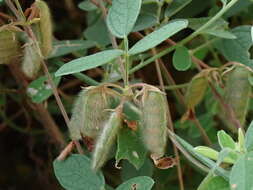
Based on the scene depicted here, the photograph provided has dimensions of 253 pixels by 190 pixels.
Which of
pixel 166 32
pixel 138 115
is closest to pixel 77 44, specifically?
pixel 138 115

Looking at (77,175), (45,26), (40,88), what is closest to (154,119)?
(77,175)

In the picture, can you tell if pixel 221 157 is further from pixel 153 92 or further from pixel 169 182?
pixel 169 182

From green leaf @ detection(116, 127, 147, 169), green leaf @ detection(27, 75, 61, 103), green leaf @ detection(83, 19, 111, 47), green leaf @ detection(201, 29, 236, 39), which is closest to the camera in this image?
green leaf @ detection(116, 127, 147, 169)

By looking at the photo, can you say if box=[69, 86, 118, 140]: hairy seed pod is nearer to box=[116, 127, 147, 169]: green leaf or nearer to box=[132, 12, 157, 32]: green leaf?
box=[116, 127, 147, 169]: green leaf

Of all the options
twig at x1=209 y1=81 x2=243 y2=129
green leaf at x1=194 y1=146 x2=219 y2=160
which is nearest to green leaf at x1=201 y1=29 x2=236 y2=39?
twig at x1=209 y1=81 x2=243 y2=129

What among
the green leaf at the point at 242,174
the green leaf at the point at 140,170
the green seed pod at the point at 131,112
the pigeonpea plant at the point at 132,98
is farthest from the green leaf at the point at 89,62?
the green leaf at the point at 140,170

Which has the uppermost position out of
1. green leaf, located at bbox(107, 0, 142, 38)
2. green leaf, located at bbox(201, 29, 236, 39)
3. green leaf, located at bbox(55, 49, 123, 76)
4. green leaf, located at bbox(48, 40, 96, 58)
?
green leaf, located at bbox(107, 0, 142, 38)
